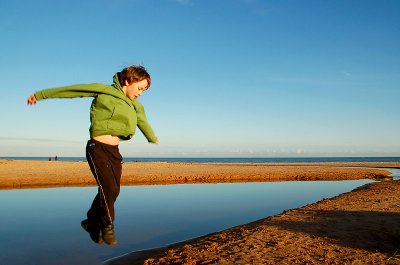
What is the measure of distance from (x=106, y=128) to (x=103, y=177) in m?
0.60

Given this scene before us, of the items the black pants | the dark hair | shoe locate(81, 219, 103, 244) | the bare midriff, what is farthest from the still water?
the dark hair

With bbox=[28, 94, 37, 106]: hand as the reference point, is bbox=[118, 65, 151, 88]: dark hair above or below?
above

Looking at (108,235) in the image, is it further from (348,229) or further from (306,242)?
(348,229)

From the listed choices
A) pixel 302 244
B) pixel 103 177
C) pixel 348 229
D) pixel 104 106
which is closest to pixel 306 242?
pixel 302 244

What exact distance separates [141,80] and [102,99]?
54 cm

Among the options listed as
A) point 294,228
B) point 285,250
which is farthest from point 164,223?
point 285,250

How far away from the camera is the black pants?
13.9 feet

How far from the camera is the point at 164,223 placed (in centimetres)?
1583

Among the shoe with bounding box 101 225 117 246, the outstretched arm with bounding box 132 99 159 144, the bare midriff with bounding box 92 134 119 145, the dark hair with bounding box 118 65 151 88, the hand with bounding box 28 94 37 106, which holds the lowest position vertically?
the shoe with bounding box 101 225 117 246

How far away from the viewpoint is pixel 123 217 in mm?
17172

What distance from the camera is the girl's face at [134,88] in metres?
4.41

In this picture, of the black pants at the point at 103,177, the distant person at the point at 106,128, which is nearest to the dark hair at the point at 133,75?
the distant person at the point at 106,128

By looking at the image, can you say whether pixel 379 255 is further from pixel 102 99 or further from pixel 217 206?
pixel 217 206

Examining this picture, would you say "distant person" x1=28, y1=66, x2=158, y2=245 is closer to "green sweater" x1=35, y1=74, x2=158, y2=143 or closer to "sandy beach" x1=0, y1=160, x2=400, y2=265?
"green sweater" x1=35, y1=74, x2=158, y2=143
